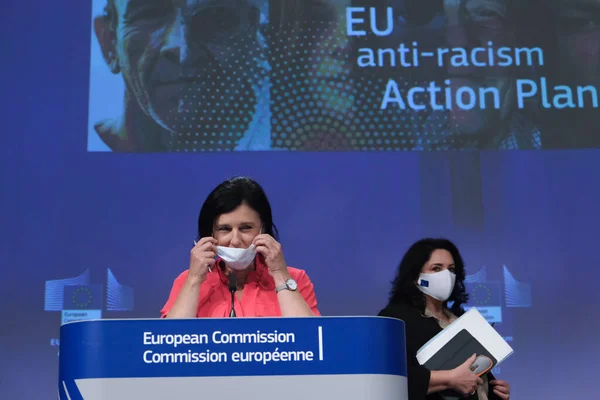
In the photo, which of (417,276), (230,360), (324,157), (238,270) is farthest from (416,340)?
(230,360)

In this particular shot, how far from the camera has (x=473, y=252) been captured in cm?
354

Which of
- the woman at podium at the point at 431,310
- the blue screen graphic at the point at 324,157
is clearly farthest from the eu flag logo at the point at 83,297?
the woman at podium at the point at 431,310

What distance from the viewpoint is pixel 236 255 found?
206cm

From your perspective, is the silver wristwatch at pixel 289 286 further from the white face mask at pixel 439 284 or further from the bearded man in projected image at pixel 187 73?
the bearded man in projected image at pixel 187 73

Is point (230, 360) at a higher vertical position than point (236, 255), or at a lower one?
lower

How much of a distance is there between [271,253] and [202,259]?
0.19 meters

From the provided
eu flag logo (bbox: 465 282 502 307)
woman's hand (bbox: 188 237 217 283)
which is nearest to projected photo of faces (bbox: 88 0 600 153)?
eu flag logo (bbox: 465 282 502 307)

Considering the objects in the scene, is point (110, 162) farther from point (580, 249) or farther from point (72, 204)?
point (580, 249)

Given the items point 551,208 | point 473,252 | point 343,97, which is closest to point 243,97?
point 343,97

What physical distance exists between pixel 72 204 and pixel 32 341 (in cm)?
65

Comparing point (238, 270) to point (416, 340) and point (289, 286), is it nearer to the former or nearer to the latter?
point (289, 286)

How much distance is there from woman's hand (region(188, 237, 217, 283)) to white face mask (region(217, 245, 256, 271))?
0.08ft

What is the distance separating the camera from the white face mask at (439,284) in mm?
2803

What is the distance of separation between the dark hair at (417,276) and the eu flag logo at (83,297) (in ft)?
4.53
